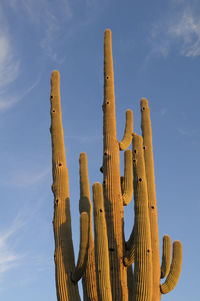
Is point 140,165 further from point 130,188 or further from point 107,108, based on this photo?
point 107,108

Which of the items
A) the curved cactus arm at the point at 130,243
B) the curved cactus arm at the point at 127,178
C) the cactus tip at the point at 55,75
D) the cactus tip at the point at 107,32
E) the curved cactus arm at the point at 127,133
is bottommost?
the curved cactus arm at the point at 130,243

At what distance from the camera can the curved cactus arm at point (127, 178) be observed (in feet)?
24.5

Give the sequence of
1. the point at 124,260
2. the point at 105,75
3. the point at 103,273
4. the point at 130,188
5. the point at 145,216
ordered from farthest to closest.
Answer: the point at 105,75, the point at 130,188, the point at 124,260, the point at 145,216, the point at 103,273

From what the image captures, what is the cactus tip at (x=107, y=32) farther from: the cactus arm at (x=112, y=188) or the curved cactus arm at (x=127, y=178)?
the curved cactus arm at (x=127, y=178)

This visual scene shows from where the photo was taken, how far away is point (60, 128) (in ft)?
23.8

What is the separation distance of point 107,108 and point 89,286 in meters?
3.03

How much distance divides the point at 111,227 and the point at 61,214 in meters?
0.85

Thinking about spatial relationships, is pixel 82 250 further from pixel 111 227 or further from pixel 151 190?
pixel 151 190

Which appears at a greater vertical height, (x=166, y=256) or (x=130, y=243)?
(x=130, y=243)

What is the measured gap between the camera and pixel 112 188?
7.25 m

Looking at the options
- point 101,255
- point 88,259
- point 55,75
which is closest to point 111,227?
point 88,259

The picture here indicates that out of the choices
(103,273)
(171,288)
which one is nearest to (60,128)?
(103,273)

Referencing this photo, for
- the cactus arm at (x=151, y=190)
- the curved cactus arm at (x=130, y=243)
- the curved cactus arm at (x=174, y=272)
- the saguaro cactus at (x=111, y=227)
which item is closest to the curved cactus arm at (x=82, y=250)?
the saguaro cactus at (x=111, y=227)

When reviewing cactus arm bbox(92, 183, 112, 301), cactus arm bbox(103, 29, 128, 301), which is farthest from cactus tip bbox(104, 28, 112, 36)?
cactus arm bbox(92, 183, 112, 301)
